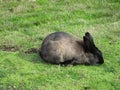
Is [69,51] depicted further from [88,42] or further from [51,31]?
[51,31]

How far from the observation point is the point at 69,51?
1041cm

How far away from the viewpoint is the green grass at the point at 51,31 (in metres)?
9.40

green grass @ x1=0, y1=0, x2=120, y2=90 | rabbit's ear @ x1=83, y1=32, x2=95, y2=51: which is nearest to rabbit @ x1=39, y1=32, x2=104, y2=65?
rabbit's ear @ x1=83, y1=32, x2=95, y2=51

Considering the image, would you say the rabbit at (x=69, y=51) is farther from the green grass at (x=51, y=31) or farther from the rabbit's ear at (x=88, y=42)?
the green grass at (x=51, y=31)

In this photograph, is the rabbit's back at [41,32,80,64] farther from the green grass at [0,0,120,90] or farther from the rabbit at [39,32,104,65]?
the green grass at [0,0,120,90]

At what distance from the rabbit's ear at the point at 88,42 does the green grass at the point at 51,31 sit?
1.95 ft

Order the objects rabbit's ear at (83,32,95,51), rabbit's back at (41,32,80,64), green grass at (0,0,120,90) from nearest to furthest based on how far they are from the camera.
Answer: green grass at (0,0,120,90) → rabbit's back at (41,32,80,64) → rabbit's ear at (83,32,95,51)

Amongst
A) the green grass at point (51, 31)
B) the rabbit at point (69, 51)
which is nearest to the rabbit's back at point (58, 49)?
the rabbit at point (69, 51)

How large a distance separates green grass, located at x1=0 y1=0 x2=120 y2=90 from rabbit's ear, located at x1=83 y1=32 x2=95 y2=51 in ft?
1.95

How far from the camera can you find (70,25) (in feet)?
48.5

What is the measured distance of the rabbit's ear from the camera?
10.5 meters

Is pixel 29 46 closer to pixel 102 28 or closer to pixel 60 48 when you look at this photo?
pixel 60 48

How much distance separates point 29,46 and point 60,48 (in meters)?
2.00

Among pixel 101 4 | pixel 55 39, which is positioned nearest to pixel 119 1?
pixel 101 4
